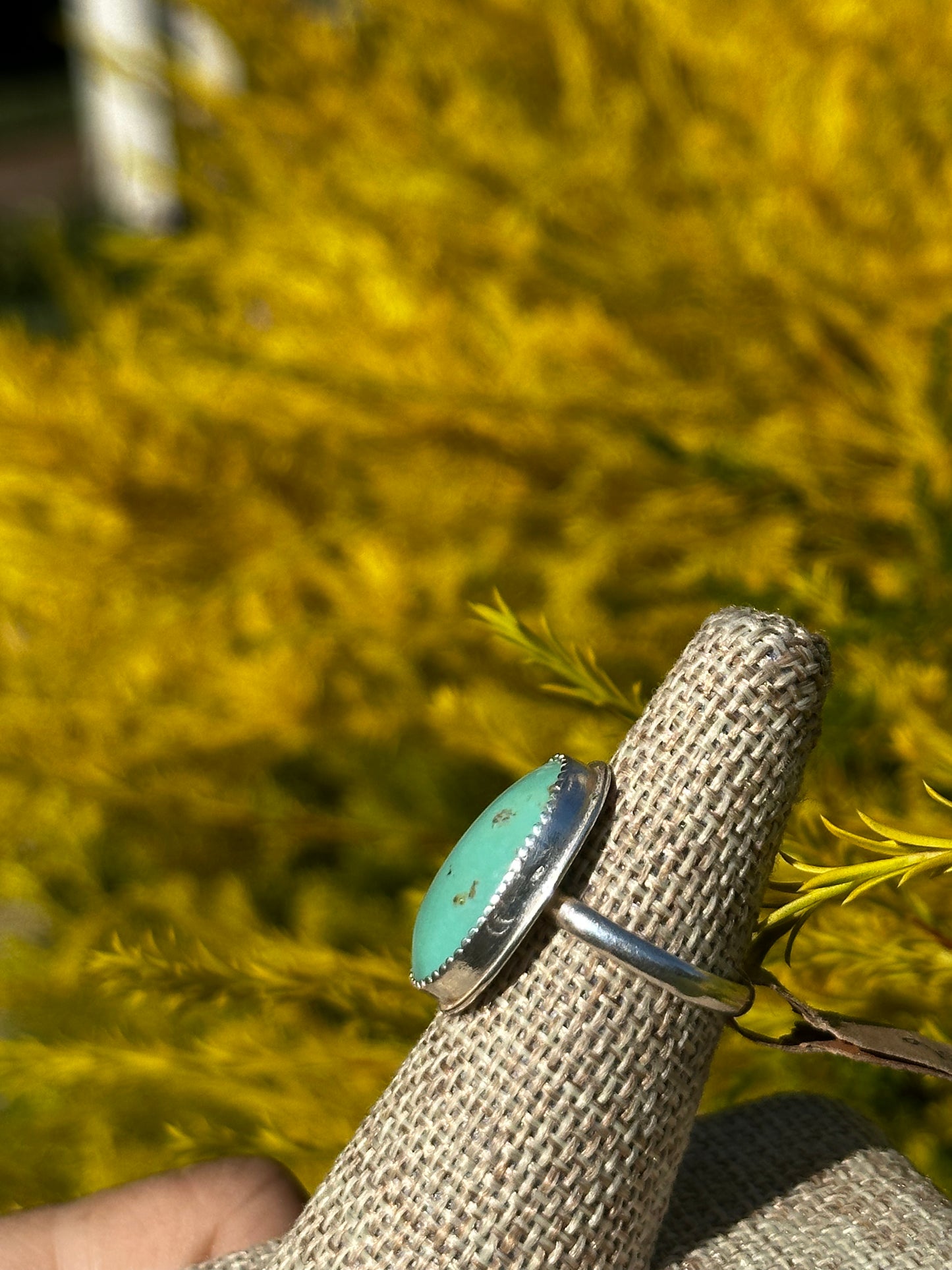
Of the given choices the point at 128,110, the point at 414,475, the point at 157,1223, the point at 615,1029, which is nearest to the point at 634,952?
the point at 615,1029

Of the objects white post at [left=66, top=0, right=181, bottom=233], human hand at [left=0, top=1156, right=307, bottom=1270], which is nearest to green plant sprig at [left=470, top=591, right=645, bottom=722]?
human hand at [left=0, top=1156, right=307, bottom=1270]

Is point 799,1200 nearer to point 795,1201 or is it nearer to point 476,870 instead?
point 795,1201

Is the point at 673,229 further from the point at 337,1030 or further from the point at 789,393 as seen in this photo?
the point at 337,1030

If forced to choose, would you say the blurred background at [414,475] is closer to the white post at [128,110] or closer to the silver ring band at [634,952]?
the white post at [128,110]

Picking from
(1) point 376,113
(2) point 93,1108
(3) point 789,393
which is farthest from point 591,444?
(2) point 93,1108

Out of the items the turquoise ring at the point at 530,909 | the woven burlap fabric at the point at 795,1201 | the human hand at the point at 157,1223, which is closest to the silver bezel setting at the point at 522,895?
the turquoise ring at the point at 530,909
